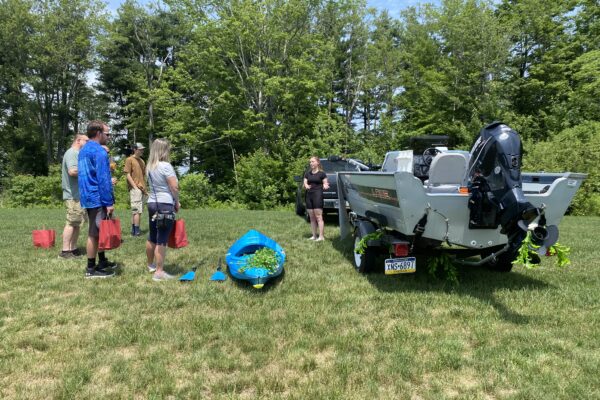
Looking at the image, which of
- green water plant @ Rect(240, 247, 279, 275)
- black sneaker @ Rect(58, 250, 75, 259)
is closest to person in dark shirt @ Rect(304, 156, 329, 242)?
green water plant @ Rect(240, 247, 279, 275)

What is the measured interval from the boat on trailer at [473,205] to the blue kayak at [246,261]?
1.26 meters

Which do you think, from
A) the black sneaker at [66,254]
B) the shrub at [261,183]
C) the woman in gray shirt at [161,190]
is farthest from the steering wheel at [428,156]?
the shrub at [261,183]

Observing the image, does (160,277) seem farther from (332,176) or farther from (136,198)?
(332,176)

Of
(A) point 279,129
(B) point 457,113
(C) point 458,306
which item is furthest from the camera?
(B) point 457,113

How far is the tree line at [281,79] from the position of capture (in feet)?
75.6

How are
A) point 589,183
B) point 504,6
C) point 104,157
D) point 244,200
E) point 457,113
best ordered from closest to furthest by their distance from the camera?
point 104,157 < point 589,183 < point 244,200 < point 457,113 < point 504,6

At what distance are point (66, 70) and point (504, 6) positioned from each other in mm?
31918

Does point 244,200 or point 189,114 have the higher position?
point 189,114

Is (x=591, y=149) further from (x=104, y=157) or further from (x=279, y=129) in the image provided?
(x=104, y=157)

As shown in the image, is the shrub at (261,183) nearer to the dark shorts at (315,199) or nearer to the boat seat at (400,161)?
the boat seat at (400,161)

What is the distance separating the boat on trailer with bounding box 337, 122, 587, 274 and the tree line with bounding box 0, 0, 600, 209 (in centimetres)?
1417

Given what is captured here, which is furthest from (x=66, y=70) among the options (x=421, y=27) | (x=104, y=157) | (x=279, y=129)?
(x=104, y=157)

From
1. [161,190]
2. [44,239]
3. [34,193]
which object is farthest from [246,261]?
[34,193]

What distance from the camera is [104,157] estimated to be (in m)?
5.13
